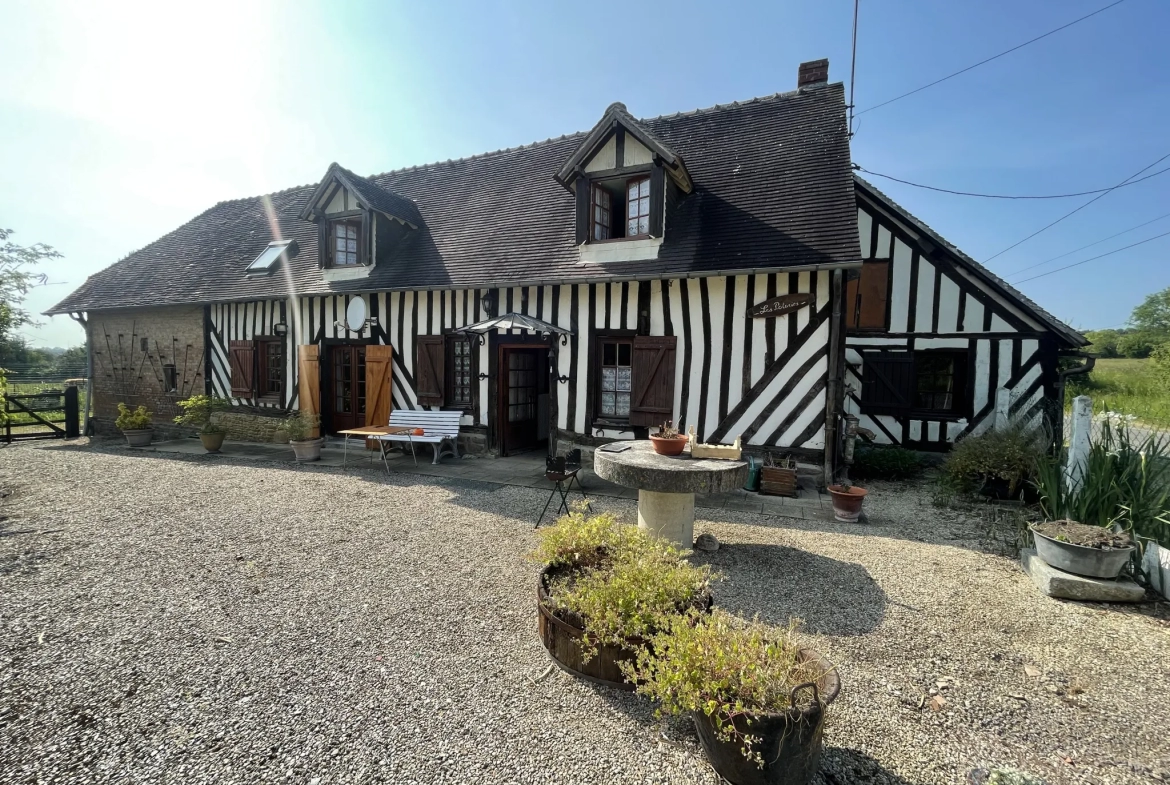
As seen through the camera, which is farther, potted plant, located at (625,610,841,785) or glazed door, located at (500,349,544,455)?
glazed door, located at (500,349,544,455)

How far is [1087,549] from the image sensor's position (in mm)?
3377

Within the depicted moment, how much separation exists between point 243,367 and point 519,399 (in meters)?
6.12

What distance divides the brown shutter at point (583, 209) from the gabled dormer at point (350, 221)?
155 inches

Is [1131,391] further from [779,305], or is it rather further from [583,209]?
[583,209]

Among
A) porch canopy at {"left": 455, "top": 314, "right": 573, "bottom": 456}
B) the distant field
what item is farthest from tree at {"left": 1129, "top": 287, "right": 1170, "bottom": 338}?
porch canopy at {"left": 455, "top": 314, "right": 573, "bottom": 456}

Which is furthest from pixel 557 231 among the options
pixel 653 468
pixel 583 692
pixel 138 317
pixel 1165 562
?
pixel 138 317

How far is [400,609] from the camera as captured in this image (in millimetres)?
3213

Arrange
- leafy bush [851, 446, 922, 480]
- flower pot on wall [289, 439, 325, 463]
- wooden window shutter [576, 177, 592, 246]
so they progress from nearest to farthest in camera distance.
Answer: leafy bush [851, 446, 922, 480] → wooden window shutter [576, 177, 592, 246] → flower pot on wall [289, 439, 325, 463]

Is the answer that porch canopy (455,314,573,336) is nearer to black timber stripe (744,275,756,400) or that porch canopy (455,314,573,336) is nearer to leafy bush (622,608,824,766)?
black timber stripe (744,275,756,400)

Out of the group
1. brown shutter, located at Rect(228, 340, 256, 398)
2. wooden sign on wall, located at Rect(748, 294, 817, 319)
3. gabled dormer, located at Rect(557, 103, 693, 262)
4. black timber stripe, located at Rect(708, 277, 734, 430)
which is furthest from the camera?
brown shutter, located at Rect(228, 340, 256, 398)

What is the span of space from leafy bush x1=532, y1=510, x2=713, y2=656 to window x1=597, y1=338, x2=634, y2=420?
4.34 metres

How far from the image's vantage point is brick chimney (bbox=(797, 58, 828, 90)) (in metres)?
8.30

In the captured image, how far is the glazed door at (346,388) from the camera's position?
30.6 ft

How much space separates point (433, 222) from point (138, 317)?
775 cm
